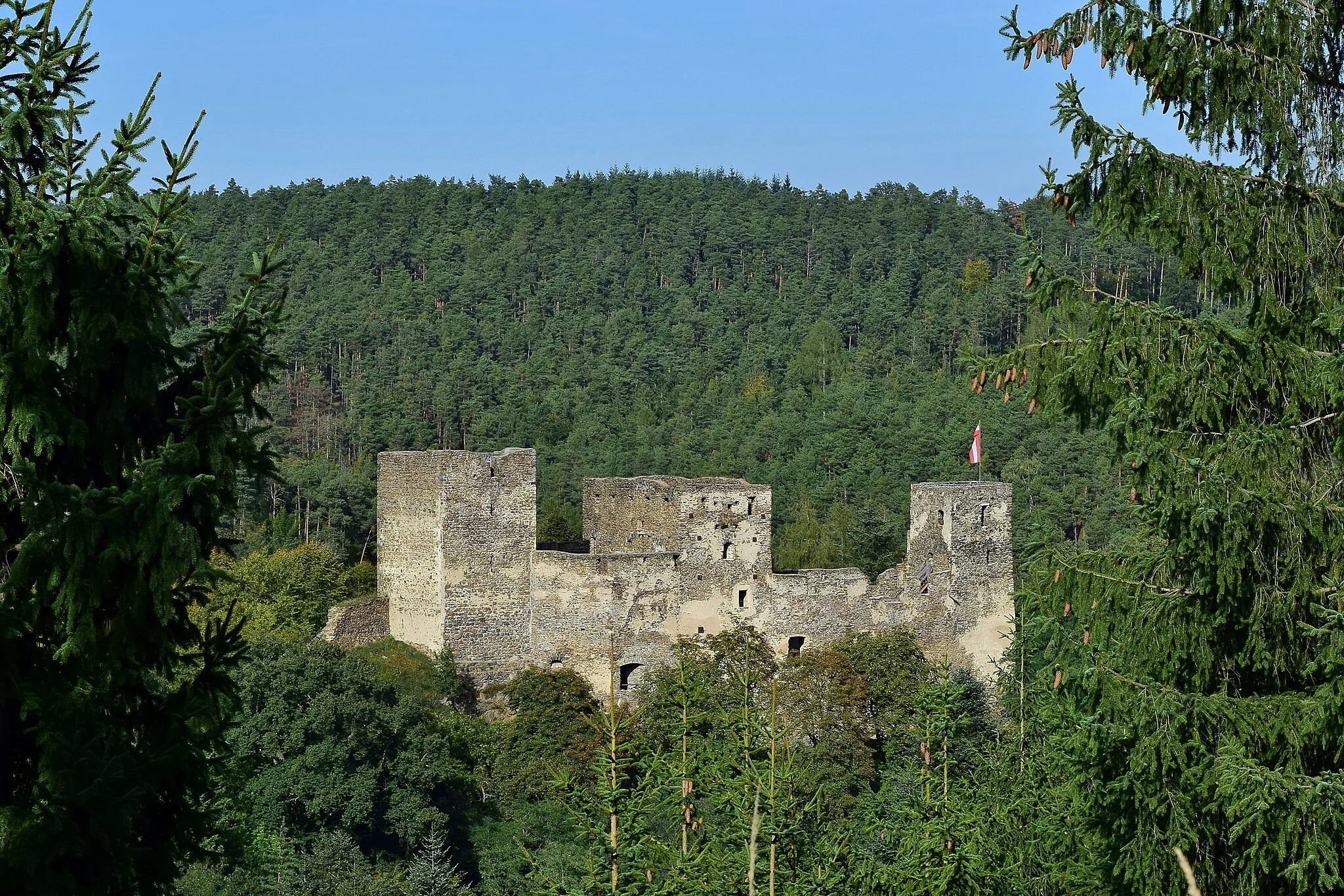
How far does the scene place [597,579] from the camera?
2864 cm

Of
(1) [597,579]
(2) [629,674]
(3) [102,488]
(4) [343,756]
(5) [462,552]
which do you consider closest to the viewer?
(3) [102,488]

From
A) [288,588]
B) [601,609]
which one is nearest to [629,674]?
[601,609]

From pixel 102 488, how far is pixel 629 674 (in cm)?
2268

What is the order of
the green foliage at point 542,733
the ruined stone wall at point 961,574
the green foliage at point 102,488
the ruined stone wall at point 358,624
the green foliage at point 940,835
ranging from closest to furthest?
the green foliage at point 102,488 → the green foliage at point 940,835 → the green foliage at point 542,733 → the ruined stone wall at point 358,624 → the ruined stone wall at point 961,574

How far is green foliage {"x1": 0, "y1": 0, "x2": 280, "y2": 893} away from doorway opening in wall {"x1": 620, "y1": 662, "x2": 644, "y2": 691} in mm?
21731

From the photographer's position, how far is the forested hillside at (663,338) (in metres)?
56.4

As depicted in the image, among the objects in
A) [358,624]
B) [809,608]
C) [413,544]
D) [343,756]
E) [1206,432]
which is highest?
[1206,432]

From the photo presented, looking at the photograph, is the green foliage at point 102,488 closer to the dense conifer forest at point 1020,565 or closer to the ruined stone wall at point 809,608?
the dense conifer forest at point 1020,565

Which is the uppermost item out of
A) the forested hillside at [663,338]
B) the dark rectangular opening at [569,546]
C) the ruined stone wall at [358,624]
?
A: the forested hillside at [663,338]

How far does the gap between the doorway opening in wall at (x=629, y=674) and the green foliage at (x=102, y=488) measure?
21.7 m

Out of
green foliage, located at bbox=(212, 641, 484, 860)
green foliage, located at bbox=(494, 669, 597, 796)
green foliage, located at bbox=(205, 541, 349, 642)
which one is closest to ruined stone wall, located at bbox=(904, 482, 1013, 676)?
green foliage, located at bbox=(494, 669, 597, 796)

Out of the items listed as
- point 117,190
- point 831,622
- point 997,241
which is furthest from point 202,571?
point 997,241

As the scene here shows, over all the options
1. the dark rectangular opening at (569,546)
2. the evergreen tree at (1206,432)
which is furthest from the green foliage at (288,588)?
the evergreen tree at (1206,432)

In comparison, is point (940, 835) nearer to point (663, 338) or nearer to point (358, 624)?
point (358, 624)
